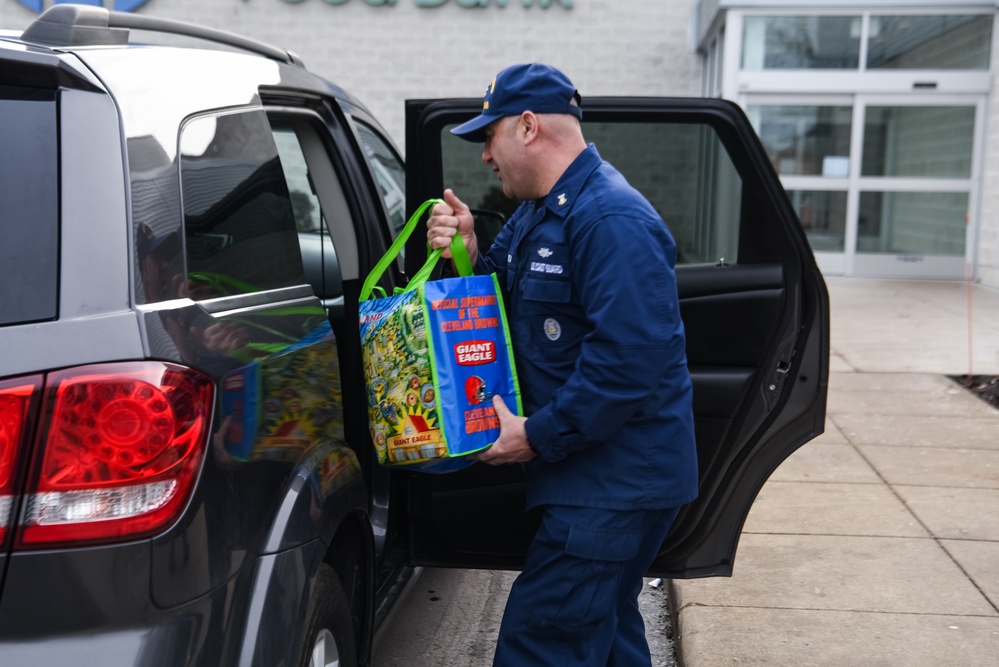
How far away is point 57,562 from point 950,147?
45.9 feet

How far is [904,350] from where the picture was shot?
8703 mm

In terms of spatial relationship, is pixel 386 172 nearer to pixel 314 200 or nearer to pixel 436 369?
pixel 314 200

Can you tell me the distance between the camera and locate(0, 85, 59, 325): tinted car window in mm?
1573

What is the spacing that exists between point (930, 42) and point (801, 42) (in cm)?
159

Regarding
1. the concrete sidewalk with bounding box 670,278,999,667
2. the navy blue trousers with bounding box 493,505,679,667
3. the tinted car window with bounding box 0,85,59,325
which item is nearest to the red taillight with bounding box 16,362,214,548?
the tinted car window with bounding box 0,85,59,325

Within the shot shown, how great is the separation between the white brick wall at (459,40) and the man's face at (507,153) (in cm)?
1236

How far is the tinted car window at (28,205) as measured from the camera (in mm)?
1573

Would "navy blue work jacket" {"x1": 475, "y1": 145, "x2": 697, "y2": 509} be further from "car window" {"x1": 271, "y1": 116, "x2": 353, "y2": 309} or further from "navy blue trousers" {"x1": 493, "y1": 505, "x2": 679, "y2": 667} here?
"car window" {"x1": 271, "y1": 116, "x2": 353, "y2": 309}

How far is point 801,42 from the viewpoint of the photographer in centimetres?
1354

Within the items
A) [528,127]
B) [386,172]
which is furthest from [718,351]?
[386,172]

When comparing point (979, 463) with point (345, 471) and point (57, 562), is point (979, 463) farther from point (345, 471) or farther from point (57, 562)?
point (57, 562)

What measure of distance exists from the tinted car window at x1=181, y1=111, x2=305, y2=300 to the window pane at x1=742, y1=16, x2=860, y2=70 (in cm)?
1214

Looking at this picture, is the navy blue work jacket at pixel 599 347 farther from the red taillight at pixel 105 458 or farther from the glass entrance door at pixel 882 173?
the glass entrance door at pixel 882 173

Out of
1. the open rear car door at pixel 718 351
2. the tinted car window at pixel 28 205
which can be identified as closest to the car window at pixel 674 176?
the open rear car door at pixel 718 351
